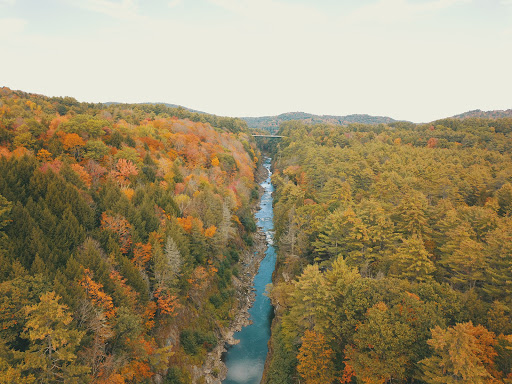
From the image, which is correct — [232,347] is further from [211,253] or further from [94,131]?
[94,131]

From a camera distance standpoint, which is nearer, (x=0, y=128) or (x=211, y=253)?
(x=0, y=128)

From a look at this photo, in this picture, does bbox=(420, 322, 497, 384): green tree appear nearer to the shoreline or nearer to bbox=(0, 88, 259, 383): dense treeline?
bbox=(0, 88, 259, 383): dense treeline

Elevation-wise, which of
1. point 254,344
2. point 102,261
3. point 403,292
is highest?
point 102,261

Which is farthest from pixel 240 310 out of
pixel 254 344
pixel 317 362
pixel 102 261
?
pixel 102 261

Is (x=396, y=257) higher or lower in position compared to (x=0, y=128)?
lower

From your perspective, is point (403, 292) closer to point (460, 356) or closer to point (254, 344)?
point (460, 356)

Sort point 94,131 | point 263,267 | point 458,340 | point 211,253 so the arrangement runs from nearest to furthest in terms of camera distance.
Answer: point 458,340 → point 211,253 → point 94,131 → point 263,267

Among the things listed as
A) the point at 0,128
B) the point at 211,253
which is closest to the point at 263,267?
the point at 211,253

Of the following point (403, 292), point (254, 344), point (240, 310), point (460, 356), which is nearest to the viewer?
point (460, 356)

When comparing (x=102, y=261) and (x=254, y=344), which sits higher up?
(x=102, y=261)
